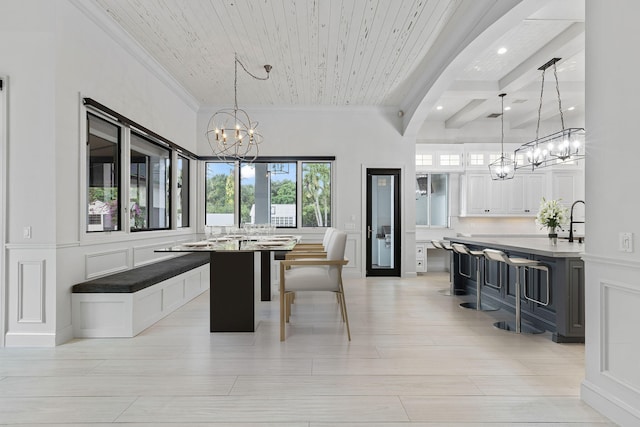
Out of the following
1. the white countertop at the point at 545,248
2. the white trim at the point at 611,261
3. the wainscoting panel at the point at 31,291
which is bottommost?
the wainscoting panel at the point at 31,291

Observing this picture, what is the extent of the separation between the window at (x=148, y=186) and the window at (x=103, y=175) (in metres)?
0.32

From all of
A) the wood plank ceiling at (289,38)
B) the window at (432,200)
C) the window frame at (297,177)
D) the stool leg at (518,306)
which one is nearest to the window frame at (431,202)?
the window at (432,200)

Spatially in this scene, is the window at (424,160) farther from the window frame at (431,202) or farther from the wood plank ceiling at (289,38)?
the wood plank ceiling at (289,38)

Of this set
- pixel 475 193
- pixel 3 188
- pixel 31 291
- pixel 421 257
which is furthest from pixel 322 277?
pixel 475 193

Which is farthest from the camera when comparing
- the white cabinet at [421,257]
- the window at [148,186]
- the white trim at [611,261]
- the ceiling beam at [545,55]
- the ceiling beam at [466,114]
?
the white cabinet at [421,257]

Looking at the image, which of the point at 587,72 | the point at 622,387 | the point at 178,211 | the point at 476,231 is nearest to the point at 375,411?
the point at 622,387

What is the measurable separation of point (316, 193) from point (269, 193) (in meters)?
0.88

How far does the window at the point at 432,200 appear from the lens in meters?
8.23

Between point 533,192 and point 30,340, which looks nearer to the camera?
point 30,340

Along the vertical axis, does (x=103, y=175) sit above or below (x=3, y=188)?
above

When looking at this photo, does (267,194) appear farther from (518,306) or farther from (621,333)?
(621,333)

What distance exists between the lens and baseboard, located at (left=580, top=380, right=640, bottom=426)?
6.64 feet

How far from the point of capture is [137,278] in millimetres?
3889

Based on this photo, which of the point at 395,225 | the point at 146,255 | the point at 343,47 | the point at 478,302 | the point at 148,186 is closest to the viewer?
the point at 343,47
